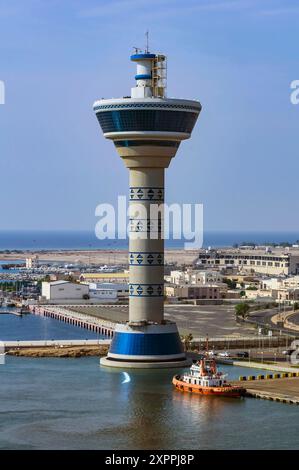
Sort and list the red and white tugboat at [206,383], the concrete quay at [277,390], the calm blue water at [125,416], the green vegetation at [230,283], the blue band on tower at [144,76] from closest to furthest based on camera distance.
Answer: the calm blue water at [125,416]
the concrete quay at [277,390]
the red and white tugboat at [206,383]
the blue band on tower at [144,76]
the green vegetation at [230,283]

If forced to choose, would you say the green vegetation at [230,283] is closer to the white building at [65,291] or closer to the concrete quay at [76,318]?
the white building at [65,291]

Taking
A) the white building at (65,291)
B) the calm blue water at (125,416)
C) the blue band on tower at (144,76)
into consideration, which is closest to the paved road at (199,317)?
the white building at (65,291)

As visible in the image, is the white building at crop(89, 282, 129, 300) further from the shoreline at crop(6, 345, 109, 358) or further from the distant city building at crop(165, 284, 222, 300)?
the shoreline at crop(6, 345, 109, 358)

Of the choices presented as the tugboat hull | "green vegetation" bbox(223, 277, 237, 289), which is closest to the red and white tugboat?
the tugboat hull

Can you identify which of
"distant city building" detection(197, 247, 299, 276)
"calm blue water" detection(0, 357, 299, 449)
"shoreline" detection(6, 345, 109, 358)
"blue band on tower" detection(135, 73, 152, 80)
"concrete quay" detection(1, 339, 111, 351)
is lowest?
"calm blue water" detection(0, 357, 299, 449)

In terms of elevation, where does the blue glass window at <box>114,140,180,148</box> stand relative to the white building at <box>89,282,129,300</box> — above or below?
above

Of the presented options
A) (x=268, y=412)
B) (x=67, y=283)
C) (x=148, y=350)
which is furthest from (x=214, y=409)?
(x=67, y=283)
